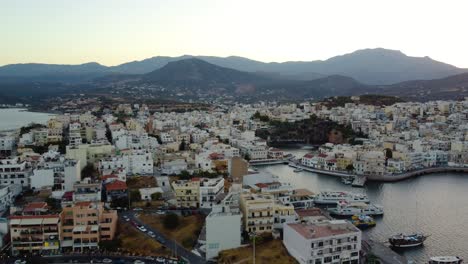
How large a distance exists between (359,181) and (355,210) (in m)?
5.95

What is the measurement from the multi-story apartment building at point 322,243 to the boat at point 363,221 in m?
3.71

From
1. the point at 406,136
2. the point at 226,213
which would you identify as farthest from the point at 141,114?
the point at 226,213

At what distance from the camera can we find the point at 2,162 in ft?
60.2

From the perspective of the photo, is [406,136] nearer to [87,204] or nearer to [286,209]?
[286,209]

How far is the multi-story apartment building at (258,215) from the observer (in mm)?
12969

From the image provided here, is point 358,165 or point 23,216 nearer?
point 23,216

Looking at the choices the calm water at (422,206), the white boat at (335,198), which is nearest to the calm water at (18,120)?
the calm water at (422,206)

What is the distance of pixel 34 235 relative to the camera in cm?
1253

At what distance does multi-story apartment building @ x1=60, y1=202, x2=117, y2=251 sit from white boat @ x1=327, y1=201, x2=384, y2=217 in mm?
8022

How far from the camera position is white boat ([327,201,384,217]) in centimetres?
1661

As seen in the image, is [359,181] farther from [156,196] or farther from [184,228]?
[184,228]

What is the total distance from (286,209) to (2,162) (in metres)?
11.8

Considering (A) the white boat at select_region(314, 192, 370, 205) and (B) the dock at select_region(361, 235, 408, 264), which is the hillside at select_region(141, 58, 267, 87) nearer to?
(A) the white boat at select_region(314, 192, 370, 205)

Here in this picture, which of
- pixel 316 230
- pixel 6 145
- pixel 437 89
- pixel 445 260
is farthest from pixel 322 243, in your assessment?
pixel 437 89
